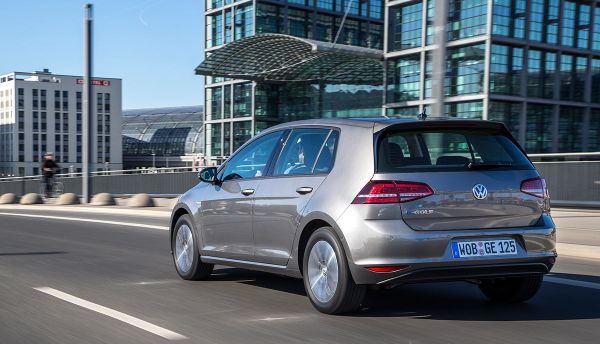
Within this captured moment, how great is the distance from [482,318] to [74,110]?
5440 inches

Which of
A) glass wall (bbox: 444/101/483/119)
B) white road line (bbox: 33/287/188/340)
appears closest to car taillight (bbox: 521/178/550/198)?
white road line (bbox: 33/287/188/340)

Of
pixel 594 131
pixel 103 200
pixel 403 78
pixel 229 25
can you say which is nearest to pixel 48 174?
pixel 103 200

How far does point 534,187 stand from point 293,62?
160 ft

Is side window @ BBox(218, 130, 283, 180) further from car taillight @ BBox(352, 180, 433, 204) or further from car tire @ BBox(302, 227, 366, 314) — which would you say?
car taillight @ BBox(352, 180, 433, 204)

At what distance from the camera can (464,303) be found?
6223 mm

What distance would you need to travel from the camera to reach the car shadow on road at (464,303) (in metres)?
5.68

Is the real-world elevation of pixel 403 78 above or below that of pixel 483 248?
above

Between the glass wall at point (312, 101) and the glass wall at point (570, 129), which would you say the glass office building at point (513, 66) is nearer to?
the glass wall at point (570, 129)

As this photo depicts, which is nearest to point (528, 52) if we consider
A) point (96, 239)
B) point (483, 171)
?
point (96, 239)

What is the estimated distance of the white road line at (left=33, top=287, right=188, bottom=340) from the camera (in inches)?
199

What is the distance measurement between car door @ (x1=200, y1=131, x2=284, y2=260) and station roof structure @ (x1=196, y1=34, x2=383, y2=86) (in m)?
40.1

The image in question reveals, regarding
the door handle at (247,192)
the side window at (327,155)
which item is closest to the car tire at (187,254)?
the door handle at (247,192)

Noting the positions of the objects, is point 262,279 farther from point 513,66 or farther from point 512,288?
point 513,66

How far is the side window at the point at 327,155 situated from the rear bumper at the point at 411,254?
22.1 inches
